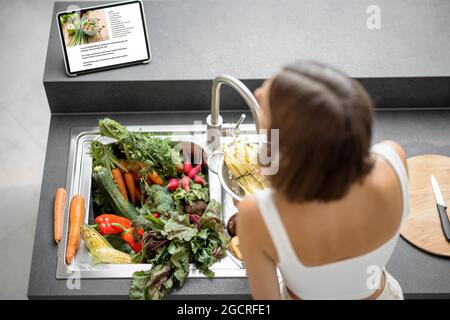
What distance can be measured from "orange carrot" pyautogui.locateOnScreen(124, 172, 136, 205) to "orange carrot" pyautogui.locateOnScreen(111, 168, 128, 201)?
0.06ft

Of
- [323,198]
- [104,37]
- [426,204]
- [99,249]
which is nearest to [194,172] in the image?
[99,249]

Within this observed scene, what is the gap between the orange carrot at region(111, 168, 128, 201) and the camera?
1909mm

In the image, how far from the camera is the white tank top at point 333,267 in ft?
3.53

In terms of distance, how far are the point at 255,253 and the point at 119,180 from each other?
0.88 meters

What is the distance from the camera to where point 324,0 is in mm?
2104

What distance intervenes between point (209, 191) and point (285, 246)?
759mm

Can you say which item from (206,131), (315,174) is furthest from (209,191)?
(315,174)

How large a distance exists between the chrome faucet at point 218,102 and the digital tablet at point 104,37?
35cm

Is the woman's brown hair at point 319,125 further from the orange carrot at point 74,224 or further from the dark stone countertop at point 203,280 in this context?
the orange carrot at point 74,224

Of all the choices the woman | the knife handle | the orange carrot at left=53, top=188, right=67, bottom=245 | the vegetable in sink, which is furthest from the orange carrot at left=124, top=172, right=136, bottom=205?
the knife handle

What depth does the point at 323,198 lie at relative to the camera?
1006 millimetres

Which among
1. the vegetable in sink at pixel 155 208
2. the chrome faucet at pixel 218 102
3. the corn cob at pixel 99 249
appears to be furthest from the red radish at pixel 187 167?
the corn cob at pixel 99 249
